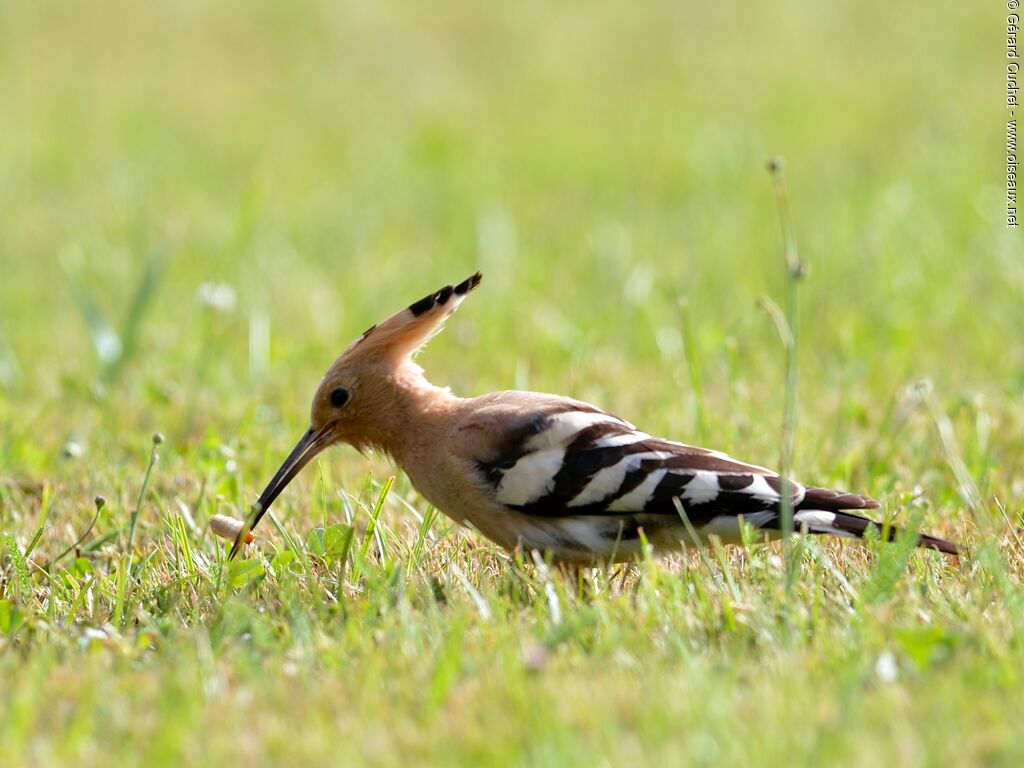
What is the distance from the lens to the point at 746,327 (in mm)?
5504

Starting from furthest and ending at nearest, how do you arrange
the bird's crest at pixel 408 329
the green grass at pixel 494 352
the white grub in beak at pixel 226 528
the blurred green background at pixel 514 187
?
1. the blurred green background at pixel 514 187
2. the bird's crest at pixel 408 329
3. the white grub in beak at pixel 226 528
4. the green grass at pixel 494 352

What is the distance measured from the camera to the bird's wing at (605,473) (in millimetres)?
3020

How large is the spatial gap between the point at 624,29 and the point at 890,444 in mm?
8045

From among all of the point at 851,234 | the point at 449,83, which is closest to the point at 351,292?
the point at 851,234

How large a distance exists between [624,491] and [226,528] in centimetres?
89

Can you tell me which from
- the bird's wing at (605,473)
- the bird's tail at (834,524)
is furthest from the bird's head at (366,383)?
the bird's tail at (834,524)

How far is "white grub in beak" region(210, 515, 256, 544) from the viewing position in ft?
10.7

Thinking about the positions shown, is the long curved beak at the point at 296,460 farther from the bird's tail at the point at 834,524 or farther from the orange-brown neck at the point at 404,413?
the bird's tail at the point at 834,524

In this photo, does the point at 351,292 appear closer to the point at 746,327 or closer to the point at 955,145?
the point at 746,327

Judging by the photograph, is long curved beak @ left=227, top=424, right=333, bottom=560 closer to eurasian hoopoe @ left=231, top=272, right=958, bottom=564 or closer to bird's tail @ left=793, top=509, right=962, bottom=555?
eurasian hoopoe @ left=231, top=272, right=958, bottom=564

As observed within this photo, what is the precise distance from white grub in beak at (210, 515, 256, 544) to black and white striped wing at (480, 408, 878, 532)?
1.83 ft

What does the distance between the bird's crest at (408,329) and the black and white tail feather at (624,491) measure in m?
0.35

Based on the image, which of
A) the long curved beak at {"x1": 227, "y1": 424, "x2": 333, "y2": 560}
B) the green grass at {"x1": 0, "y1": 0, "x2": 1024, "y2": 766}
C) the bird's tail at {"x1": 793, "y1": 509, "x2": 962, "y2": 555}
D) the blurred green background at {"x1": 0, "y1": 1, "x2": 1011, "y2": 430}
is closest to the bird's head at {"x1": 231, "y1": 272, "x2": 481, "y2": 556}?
the long curved beak at {"x1": 227, "y1": 424, "x2": 333, "y2": 560}

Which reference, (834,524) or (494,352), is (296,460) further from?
(494,352)
